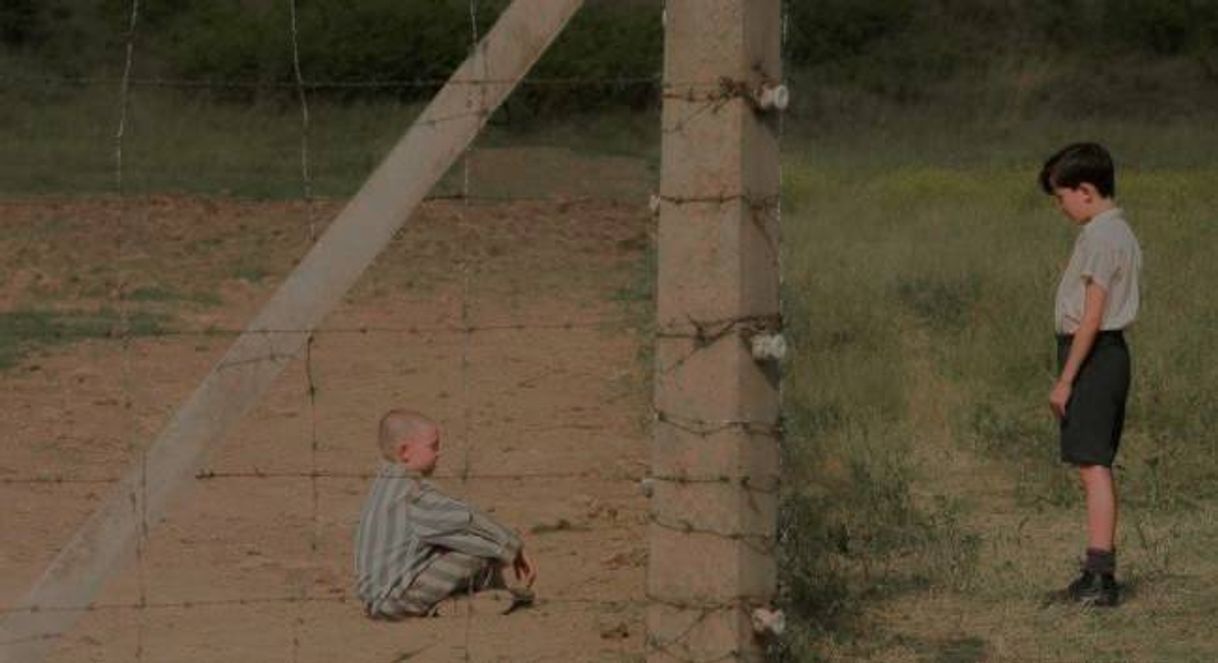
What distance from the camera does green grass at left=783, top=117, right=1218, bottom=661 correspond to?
7.14 metres

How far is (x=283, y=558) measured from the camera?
7977 millimetres

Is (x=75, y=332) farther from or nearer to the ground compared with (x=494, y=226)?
nearer to the ground

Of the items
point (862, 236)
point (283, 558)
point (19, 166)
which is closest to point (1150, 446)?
point (283, 558)

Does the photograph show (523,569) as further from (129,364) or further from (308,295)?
(129,364)

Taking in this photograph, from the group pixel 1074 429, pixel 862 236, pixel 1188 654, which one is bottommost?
pixel 1188 654

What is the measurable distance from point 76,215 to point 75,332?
581cm

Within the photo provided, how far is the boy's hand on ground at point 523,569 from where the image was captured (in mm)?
7174

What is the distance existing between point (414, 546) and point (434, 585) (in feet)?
0.38

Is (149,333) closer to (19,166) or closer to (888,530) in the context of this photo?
(888,530)

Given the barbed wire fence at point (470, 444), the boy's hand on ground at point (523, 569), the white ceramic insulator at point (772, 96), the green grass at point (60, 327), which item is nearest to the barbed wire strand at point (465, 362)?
the barbed wire fence at point (470, 444)

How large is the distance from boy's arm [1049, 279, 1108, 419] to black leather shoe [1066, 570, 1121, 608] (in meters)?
0.45

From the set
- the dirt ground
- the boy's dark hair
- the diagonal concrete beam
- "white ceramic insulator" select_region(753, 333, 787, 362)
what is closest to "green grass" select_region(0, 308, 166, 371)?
the dirt ground

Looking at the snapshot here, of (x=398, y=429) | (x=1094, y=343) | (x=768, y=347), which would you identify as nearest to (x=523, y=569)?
(x=398, y=429)

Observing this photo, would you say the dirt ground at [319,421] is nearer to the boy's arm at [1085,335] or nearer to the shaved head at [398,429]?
the shaved head at [398,429]
